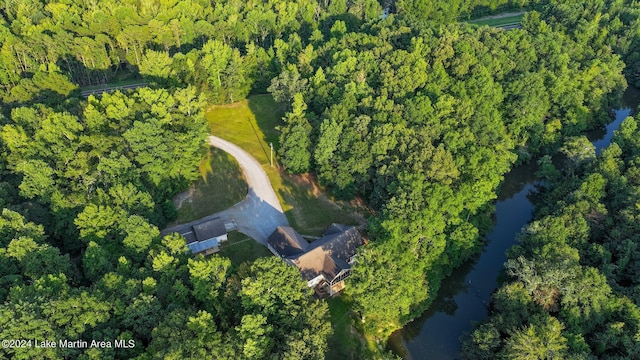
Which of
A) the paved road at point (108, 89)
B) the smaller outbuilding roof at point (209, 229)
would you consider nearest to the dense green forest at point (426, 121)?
the smaller outbuilding roof at point (209, 229)

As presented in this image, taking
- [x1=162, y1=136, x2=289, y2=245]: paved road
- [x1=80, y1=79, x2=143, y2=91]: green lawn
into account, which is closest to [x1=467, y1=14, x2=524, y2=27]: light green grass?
[x1=162, y1=136, x2=289, y2=245]: paved road

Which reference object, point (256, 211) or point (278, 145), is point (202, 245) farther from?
point (278, 145)

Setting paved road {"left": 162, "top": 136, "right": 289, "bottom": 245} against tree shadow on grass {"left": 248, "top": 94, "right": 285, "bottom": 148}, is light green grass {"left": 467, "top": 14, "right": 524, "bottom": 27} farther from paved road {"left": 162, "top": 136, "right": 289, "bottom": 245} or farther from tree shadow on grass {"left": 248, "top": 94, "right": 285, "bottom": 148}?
Answer: paved road {"left": 162, "top": 136, "right": 289, "bottom": 245}

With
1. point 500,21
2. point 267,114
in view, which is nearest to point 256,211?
point 267,114

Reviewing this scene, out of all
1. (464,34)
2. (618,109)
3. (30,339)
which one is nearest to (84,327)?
(30,339)

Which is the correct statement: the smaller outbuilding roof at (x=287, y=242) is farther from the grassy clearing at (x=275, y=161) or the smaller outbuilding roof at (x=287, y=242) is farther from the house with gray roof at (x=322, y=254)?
the grassy clearing at (x=275, y=161)
